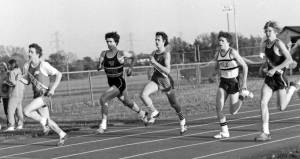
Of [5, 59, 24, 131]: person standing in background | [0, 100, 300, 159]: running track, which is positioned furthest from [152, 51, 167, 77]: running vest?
[5, 59, 24, 131]: person standing in background

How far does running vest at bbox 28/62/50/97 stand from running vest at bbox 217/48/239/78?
3.57m

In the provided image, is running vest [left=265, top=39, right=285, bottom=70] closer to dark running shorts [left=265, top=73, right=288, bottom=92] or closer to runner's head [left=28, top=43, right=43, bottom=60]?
dark running shorts [left=265, top=73, right=288, bottom=92]

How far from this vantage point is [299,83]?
1117 cm

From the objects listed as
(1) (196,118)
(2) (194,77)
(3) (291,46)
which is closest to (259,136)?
(3) (291,46)

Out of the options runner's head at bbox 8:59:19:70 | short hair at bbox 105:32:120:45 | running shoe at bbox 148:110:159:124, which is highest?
short hair at bbox 105:32:120:45

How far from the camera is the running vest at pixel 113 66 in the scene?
13172mm

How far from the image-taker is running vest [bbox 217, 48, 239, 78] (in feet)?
36.2

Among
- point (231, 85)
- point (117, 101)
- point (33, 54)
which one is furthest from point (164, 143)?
point (117, 101)

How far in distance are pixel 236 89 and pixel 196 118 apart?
480cm

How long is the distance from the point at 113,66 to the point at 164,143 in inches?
114

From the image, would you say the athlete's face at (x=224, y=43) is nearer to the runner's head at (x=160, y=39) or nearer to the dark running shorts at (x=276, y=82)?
the dark running shorts at (x=276, y=82)

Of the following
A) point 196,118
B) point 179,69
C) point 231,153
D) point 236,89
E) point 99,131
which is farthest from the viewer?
point 179,69

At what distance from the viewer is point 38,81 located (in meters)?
11.5

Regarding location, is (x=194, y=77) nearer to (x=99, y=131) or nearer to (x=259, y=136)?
(x=99, y=131)
